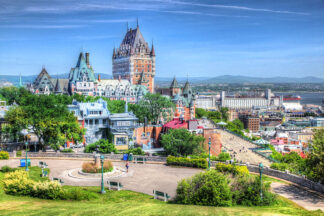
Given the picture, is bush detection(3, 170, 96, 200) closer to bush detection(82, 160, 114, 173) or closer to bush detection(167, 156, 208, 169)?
bush detection(82, 160, 114, 173)

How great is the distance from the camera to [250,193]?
2512 centimetres

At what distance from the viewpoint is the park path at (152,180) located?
27.8m

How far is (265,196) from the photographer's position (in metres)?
25.2

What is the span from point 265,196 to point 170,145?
22965 millimetres

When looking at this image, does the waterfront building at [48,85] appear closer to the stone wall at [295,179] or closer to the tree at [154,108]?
the tree at [154,108]

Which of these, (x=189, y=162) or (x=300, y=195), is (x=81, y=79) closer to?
(x=189, y=162)

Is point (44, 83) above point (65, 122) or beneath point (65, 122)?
above

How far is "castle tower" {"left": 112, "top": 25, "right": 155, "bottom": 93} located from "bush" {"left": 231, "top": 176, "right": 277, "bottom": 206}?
113 meters

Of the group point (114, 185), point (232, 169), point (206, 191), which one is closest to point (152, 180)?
point (114, 185)

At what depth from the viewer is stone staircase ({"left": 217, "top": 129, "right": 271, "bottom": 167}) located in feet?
185

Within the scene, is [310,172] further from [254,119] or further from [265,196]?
[254,119]

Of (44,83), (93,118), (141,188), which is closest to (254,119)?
(44,83)

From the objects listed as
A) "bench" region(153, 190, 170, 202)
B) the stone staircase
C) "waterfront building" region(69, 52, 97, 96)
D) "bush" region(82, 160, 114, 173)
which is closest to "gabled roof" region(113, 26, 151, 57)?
"waterfront building" region(69, 52, 97, 96)

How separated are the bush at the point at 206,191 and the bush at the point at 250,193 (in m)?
0.99
